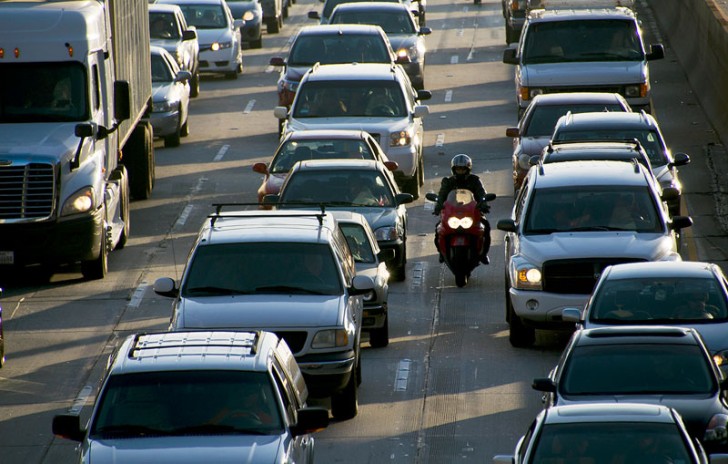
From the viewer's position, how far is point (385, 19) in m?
38.0

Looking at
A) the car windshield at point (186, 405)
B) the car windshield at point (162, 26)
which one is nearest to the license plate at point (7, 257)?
the car windshield at point (186, 405)

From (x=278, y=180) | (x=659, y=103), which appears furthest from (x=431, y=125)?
(x=278, y=180)

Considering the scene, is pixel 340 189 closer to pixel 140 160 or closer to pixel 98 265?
pixel 98 265

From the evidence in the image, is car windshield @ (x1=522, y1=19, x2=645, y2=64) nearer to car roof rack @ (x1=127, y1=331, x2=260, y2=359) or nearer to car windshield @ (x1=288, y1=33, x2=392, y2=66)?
car windshield @ (x1=288, y1=33, x2=392, y2=66)

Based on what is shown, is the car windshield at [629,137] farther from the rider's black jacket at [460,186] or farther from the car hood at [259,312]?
the car hood at [259,312]

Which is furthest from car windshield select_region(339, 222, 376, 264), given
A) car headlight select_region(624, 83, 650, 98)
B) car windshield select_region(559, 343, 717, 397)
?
car headlight select_region(624, 83, 650, 98)

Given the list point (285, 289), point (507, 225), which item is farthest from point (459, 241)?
point (285, 289)

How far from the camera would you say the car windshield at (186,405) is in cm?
1121

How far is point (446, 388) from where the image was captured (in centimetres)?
1678

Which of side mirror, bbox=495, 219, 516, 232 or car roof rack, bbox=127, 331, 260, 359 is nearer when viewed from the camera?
car roof rack, bbox=127, 331, 260, 359

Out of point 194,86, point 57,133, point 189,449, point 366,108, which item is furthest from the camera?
point 194,86

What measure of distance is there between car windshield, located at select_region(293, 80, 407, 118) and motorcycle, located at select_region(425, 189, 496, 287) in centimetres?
636

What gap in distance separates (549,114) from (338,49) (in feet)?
24.6

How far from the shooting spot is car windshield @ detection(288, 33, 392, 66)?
33031mm
